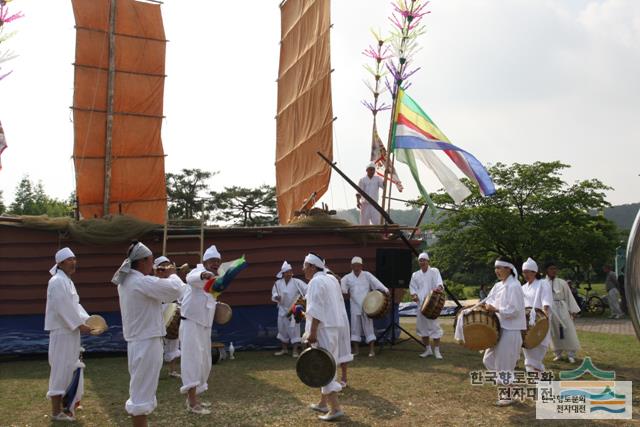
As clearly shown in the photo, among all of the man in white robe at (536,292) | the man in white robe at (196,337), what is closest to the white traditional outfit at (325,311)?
the man in white robe at (196,337)

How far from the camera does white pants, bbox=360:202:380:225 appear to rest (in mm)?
11922

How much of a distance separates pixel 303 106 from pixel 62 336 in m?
11.6

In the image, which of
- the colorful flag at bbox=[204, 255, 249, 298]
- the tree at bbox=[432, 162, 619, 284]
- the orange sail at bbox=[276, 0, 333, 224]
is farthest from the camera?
the tree at bbox=[432, 162, 619, 284]

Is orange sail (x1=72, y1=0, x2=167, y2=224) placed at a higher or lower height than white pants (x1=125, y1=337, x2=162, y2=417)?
higher

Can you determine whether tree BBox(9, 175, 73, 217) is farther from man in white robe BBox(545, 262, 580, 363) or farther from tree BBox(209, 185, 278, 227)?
man in white robe BBox(545, 262, 580, 363)

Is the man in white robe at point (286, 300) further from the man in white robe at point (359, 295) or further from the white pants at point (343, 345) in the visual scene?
the white pants at point (343, 345)

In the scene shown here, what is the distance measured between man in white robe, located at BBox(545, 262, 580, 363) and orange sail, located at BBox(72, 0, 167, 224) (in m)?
9.93

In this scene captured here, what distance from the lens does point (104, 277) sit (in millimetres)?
10062

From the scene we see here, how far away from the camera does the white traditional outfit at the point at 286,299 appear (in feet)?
32.4

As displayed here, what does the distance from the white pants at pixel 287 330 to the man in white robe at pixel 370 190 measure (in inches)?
120

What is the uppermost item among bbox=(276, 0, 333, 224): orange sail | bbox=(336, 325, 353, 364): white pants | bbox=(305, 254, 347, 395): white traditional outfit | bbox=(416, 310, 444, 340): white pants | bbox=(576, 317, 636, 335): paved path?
bbox=(276, 0, 333, 224): orange sail

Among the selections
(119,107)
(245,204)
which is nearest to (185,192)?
(245,204)

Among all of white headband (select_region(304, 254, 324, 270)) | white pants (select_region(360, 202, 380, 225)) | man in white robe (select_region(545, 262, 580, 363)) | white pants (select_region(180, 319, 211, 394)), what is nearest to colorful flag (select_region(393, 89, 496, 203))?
white pants (select_region(360, 202, 380, 225))

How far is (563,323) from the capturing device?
9.12 metres
